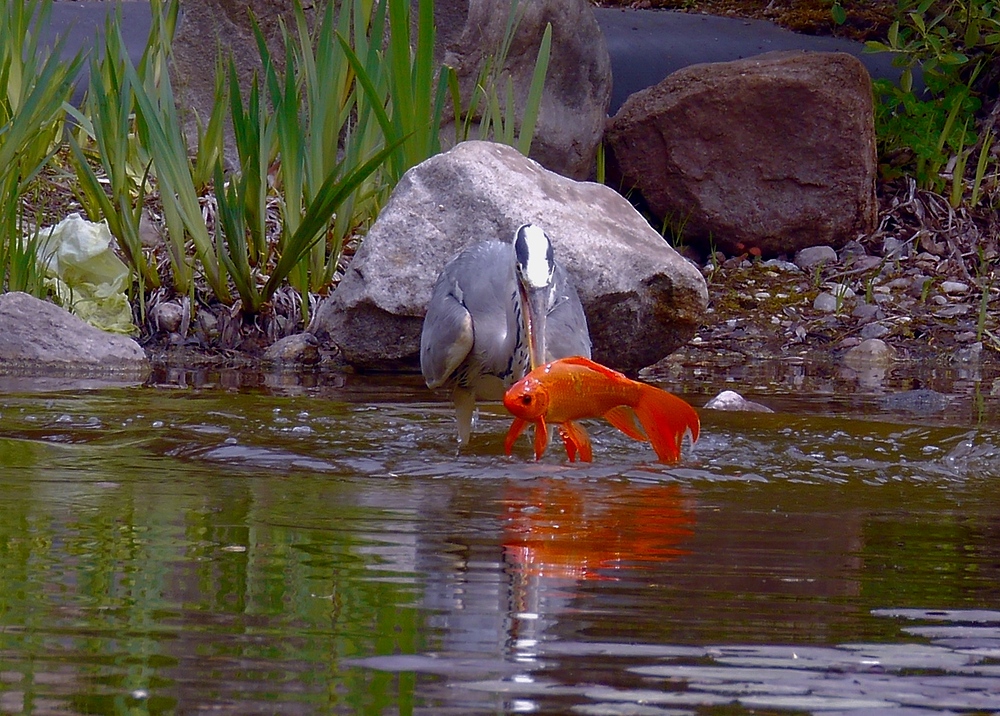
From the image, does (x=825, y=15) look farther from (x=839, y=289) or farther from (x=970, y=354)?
(x=970, y=354)

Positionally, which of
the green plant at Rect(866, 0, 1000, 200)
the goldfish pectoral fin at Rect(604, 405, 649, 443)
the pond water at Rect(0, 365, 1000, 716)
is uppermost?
the green plant at Rect(866, 0, 1000, 200)

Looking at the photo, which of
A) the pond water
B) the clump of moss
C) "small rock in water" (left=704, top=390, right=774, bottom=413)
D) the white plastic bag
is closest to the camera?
the pond water

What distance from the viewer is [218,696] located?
4.03ft

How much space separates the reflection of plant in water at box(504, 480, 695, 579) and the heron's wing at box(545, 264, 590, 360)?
3.08 ft

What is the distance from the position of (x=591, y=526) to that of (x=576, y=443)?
1.05 m

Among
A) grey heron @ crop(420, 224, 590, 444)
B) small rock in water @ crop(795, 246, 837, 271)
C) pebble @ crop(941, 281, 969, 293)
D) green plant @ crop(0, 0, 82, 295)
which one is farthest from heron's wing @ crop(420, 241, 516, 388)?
pebble @ crop(941, 281, 969, 293)

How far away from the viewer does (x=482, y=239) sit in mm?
5191

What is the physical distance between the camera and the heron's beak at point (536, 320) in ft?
11.4

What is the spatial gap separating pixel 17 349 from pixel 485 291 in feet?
7.40

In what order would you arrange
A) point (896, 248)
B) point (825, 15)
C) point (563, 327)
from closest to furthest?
point (563, 327)
point (896, 248)
point (825, 15)

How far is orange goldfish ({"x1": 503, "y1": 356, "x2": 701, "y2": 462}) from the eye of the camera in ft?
9.95

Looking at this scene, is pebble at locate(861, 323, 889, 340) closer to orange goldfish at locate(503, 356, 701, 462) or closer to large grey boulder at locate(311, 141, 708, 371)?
large grey boulder at locate(311, 141, 708, 371)

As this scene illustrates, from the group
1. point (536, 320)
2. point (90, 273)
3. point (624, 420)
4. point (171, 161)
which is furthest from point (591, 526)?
point (90, 273)

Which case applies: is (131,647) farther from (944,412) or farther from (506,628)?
(944,412)
